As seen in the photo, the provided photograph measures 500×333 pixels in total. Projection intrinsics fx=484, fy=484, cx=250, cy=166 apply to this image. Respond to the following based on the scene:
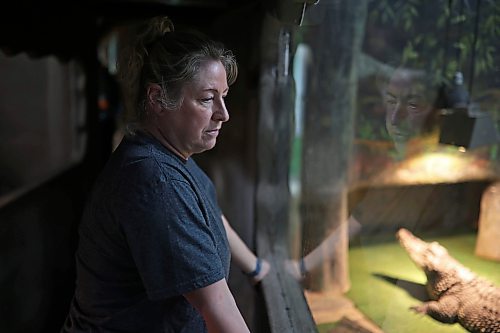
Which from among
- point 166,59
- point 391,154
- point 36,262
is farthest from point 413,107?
point 36,262

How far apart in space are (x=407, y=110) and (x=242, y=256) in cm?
76

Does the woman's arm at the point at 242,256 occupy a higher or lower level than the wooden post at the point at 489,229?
lower

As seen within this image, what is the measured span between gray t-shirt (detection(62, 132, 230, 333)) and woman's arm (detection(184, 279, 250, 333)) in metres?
0.02

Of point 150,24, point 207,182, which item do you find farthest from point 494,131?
point 150,24

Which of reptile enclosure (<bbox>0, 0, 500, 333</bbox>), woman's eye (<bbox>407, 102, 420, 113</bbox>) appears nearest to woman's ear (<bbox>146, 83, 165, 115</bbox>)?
reptile enclosure (<bbox>0, 0, 500, 333</bbox>)

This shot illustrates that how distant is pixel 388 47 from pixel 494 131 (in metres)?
1.16

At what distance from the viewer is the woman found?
918mm

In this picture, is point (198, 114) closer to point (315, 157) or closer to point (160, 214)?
point (160, 214)

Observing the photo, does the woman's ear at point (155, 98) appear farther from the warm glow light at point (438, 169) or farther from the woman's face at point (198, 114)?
the warm glow light at point (438, 169)

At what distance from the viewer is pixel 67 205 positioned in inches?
89.2

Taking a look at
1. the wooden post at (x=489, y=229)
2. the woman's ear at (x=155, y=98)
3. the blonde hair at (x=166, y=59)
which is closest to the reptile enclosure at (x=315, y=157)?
the wooden post at (x=489, y=229)

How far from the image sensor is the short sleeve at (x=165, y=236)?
909mm

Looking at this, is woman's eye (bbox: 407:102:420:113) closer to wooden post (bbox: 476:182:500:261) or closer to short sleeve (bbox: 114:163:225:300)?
wooden post (bbox: 476:182:500:261)

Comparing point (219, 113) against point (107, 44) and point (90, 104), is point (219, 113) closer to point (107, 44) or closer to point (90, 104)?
point (90, 104)
